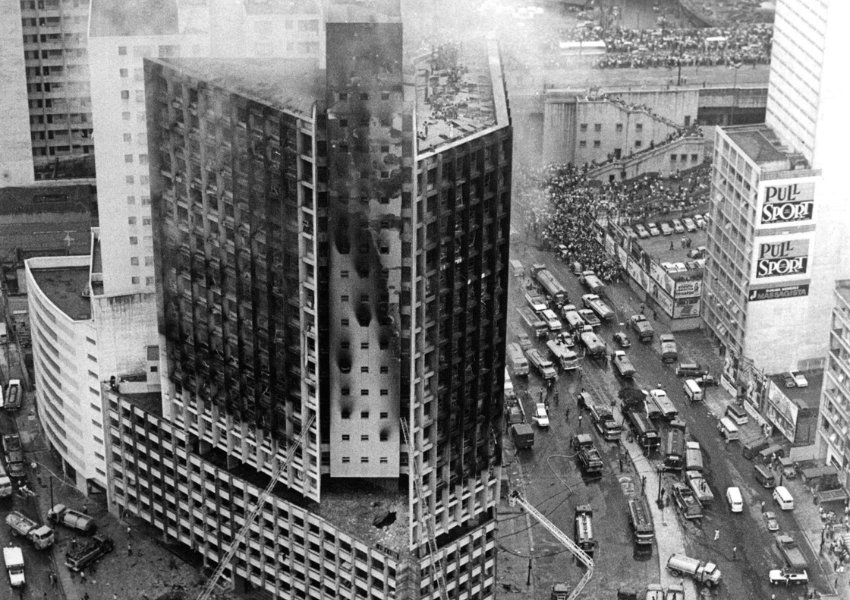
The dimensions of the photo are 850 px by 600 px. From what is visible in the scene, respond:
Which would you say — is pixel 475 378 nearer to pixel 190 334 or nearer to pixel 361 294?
pixel 361 294

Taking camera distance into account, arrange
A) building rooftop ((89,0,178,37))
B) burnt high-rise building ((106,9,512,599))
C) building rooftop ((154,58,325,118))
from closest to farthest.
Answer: burnt high-rise building ((106,9,512,599)) → building rooftop ((154,58,325,118)) → building rooftop ((89,0,178,37))

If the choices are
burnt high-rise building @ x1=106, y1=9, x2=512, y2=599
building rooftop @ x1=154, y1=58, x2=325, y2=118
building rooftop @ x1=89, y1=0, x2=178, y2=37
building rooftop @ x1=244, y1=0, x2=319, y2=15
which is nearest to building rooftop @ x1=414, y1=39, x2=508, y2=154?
burnt high-rise building @ x1=106, y1=9, x2=512, y2=599

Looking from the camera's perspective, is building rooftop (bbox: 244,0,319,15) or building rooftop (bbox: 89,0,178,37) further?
building rooftop (bbox: 244,0,319,15)

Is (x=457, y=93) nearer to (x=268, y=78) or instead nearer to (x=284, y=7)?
(x=268, y=78)

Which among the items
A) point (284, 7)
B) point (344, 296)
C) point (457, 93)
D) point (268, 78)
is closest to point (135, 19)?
point (284, 7)

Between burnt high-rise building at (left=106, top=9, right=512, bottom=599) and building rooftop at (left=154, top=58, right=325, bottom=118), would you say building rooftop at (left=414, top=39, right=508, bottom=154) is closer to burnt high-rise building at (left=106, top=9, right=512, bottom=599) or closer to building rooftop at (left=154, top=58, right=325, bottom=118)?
burnt high-rise building at (left=106, top=9, right=512, bottom=599)

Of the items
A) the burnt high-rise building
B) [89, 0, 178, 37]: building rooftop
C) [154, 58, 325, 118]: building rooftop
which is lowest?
the burnt high-rise building

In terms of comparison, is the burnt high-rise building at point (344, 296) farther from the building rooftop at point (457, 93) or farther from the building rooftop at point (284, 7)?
the building rooftop at point (284, 7)
